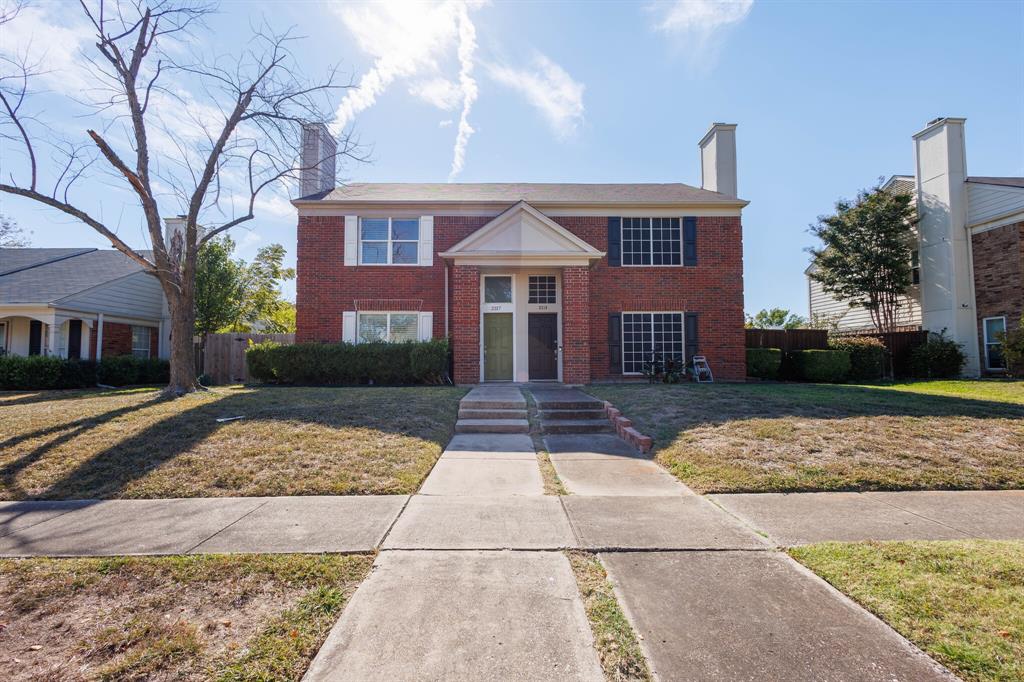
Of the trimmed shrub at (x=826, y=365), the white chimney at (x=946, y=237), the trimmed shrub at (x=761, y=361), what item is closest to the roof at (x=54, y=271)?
the trimmed shrub at (x=761, y=361)

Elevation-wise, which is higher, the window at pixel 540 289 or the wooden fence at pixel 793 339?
the window at pixel 540 289

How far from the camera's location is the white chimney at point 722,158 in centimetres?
1511

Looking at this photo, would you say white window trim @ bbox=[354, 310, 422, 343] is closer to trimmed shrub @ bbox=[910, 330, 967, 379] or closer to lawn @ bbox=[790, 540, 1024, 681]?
lawn @ bbox=[790, 540, 1024, 681]

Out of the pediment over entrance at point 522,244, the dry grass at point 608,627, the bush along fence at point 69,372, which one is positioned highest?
the pediment over entrance at point 522,244

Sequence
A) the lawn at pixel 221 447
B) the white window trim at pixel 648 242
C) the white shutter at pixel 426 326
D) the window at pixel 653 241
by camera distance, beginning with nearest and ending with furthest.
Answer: the lawn at pixel 221 447, the white shutter at pixel 426 326, the white window trim at pixel 648 242, the window at pixel 653 241

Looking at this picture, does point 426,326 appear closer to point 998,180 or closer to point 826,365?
point 826,365

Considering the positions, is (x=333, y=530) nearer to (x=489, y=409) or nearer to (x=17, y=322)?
(x=489, y=409)

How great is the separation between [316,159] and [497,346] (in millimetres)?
8860

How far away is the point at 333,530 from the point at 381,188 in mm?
14161

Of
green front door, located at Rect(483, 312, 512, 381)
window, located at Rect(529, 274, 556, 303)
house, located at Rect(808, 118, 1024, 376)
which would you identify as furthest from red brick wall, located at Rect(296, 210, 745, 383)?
house, located at Rect(808, 118, 1024, 376)

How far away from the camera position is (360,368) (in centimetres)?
1236

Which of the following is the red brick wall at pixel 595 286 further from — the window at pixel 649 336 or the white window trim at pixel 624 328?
the window at pixel 649 336

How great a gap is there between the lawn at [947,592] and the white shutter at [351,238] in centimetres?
1290

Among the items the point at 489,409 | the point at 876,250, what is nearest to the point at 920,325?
the point at 876,250
